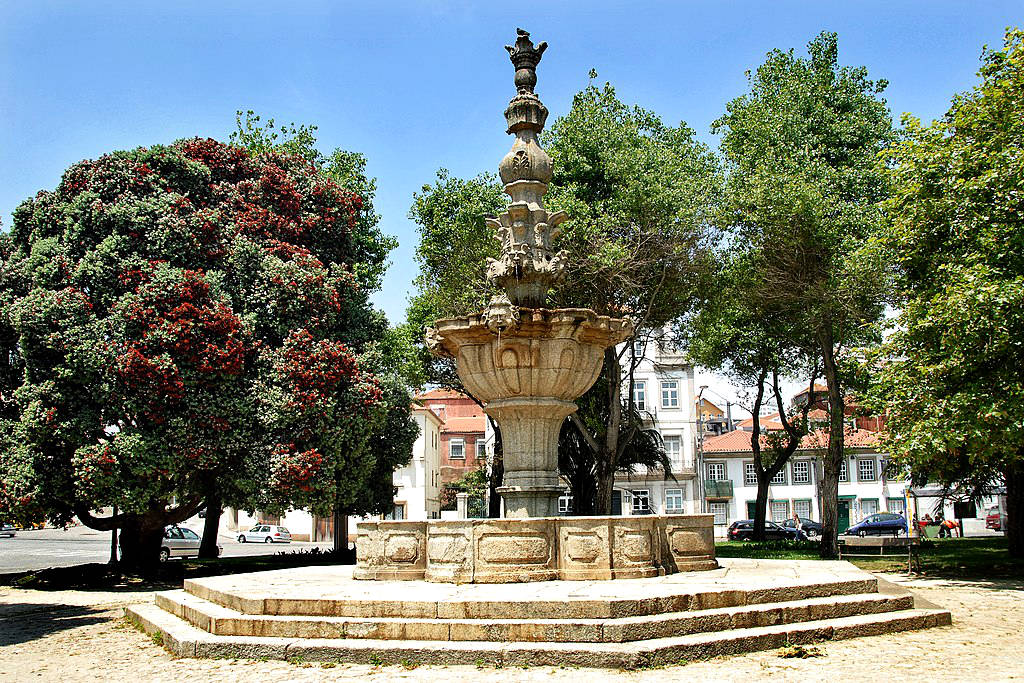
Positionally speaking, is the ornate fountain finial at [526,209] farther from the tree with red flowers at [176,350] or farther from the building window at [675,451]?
the building window at [675,451]

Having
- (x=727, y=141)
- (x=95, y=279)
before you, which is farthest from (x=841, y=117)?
(x=95, y=279)

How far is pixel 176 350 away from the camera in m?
18.9

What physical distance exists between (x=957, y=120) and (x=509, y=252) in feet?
37.0

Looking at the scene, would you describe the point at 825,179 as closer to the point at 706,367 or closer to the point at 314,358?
the point at 706,367

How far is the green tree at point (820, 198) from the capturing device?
23.5 m

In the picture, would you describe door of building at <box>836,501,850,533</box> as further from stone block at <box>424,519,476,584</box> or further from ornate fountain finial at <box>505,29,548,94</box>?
stone block at <box>424,519,476,584</box>

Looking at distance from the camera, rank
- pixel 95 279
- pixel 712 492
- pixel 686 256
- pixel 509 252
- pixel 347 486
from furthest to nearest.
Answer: pixel 712 492 < pixel 686 256 < pixel 347 486 < pixel 95 279 < pixel 509 252

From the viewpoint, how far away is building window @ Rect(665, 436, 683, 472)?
165ft

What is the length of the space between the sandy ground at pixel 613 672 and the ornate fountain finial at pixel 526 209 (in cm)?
615

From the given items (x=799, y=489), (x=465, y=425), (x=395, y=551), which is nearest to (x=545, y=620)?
(x=395, y=551)

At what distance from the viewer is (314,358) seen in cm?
2033

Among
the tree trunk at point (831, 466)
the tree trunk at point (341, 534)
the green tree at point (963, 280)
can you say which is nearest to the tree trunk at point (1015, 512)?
the green tree at point (963, 280)

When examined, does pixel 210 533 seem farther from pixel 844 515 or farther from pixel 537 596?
pixel 844 515

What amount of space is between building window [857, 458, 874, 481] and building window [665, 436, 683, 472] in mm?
11610
